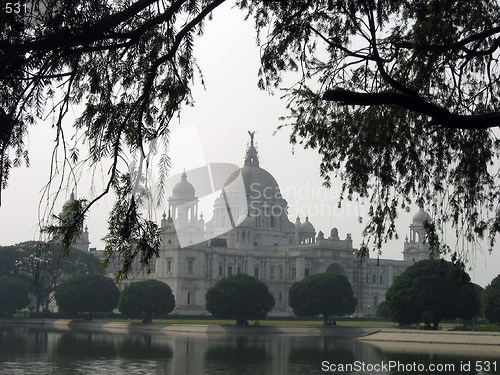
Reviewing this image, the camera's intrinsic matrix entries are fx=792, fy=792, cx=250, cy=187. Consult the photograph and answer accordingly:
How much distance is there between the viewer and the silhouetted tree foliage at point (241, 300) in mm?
59312

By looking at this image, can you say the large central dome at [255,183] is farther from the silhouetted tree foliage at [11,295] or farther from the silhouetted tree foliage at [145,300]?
the silhouetted tree foliage at [145,300]

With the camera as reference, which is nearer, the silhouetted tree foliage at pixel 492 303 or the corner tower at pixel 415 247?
the silhouetted tree foliage at pixel 492 303

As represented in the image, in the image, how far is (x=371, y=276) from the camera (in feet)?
339

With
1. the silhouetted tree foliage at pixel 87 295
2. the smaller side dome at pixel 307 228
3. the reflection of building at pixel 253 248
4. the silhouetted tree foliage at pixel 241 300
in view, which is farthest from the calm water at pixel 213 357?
the smaller side dome at pixel 307 228

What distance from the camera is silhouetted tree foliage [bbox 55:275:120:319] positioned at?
65.4 meters

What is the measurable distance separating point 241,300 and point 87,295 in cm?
1418

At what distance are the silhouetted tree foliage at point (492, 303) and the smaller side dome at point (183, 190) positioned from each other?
172 feet

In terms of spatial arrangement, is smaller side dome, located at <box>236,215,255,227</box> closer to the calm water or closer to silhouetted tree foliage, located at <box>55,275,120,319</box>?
silhouetted tree foliage, located at <box>55,275,120,319</box>

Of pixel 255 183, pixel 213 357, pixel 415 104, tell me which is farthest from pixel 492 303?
pixel 255 183

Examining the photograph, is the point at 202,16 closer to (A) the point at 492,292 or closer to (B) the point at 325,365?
(B) the point at 325,365

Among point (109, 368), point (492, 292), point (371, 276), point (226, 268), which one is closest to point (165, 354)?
point (109, 368)

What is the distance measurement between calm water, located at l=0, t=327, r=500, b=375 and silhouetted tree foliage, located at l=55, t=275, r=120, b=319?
73.0ft

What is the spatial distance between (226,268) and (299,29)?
273 feet

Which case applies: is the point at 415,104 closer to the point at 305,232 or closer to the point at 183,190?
the point at 183,190
